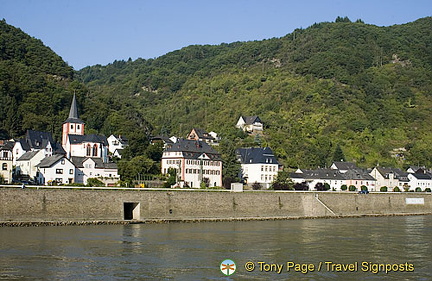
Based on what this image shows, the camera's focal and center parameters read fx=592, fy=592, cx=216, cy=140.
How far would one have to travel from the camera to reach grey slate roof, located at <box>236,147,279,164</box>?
79438mm

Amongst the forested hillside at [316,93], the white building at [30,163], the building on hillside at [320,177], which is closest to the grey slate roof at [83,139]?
the white building at [30,163]

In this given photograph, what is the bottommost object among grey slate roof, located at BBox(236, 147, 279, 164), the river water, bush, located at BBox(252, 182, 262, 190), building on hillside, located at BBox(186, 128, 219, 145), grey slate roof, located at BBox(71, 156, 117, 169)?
the river water

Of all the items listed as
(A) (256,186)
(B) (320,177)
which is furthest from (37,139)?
(B) (320,177)

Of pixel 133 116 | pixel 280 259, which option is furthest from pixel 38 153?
pixel 133 116

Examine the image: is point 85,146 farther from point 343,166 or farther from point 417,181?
point 417,181

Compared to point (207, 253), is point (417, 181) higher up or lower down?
higher up

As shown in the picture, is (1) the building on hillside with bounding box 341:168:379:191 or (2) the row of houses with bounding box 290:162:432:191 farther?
(1) the building on hillside with bounding box 341:168:379:191

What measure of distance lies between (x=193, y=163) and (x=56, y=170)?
59.1 feet

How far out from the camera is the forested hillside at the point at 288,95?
97250 millimetres

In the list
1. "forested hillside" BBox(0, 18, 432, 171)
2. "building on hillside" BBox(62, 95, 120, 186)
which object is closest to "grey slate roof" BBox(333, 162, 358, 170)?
"forested hillside" BBox(0, 18, 432, 171)

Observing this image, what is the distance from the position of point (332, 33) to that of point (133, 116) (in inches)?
2889

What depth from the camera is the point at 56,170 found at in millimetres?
58812

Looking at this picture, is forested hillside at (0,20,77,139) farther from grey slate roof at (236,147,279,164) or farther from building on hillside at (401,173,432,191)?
building on hillside at (401,173,432,191)

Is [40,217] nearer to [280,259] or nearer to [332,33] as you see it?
[280,259]
